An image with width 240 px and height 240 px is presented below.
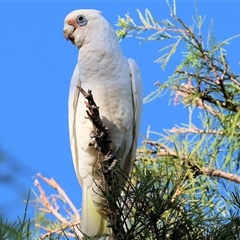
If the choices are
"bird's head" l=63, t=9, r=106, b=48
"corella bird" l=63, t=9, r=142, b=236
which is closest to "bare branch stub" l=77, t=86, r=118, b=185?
"corella bird" l=63, t=9, r=142, b=236

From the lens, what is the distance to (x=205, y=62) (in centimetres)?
254

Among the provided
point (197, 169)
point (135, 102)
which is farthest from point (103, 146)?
point (197, 169)

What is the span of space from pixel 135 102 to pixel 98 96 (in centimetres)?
19

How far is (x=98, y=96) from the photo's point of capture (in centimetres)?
233

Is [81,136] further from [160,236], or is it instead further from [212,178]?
[160,236]

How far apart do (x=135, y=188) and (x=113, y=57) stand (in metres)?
0.96

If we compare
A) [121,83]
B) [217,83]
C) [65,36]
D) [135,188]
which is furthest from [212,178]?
[135,188]

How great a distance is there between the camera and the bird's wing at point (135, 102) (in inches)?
95.6

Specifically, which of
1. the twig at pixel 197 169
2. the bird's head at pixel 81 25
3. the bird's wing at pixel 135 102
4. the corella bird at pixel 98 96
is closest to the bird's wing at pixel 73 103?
the corella bird at pixel 98 96

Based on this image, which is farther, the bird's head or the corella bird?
the bird's head

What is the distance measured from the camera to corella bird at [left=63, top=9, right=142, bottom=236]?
236 centimetres

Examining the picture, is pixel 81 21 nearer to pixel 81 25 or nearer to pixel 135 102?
pixel 81 25

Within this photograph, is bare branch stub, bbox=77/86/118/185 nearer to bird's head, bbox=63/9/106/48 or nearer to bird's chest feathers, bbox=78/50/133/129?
bird's chest feathers, bbox=78/50/133/129

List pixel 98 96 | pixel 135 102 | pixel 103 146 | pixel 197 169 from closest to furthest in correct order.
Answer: pixel 103 146
pixel 98 96
pixel 135 102
pixel 197 169
